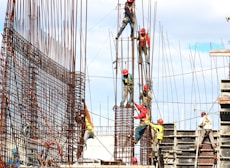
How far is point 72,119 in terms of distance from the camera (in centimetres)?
3030

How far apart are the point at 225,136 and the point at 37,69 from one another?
6672 mm

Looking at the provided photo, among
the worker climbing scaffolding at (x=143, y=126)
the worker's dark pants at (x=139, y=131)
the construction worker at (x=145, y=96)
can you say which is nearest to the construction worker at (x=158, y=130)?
the worker climbing scaffolding at (x=143, y=126)

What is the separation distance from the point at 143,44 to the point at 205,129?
401 centimetres

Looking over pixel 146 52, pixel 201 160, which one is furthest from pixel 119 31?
pixel 201 160

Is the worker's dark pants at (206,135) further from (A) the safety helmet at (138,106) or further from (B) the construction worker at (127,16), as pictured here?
(B) the construction worker at (127,16)

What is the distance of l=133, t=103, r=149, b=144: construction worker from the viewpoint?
94.3 ft

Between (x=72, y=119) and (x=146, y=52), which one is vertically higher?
(x=146, y=52)

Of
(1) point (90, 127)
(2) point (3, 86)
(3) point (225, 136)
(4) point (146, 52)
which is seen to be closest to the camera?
(2) point (3, 86)

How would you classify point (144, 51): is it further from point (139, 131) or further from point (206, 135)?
point (206, 135)

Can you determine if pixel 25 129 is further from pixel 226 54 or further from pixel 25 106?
pixel 226 54

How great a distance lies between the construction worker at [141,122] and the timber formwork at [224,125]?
3609 millimetres

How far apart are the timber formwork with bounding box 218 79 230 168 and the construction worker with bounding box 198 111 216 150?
14.5 feet

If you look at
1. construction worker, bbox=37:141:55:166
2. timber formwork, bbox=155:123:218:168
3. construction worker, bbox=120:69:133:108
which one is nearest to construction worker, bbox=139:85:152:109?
construction worker, bbox=120:69:133:108

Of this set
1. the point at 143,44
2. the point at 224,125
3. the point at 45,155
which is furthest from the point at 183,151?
the point at 45,155
